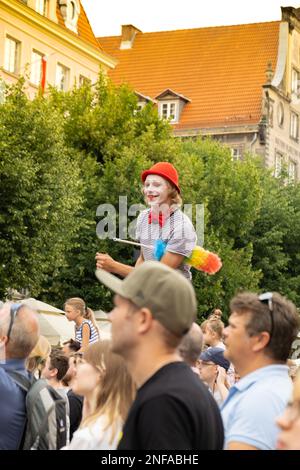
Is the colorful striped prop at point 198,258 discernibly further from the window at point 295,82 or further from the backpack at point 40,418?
the window at point 295,82

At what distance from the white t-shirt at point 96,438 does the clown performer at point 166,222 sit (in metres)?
2.80

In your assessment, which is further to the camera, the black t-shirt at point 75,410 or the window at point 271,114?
the window at point 271,114

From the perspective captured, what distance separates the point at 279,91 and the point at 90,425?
6518 cm

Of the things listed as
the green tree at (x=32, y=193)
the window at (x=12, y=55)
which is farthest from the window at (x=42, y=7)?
the green tree at (x=32, y=193)

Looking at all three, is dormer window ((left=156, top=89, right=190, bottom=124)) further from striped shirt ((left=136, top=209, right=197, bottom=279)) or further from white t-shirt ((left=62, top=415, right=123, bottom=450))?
white t-shirt ((left=62, top=415, right=123, bottom=450))

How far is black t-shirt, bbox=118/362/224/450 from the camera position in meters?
4.49

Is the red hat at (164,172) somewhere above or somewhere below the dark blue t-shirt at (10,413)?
above

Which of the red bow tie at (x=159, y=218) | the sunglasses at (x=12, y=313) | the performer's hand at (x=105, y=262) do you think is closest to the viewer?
the sunglasses at (x=12, y=313)

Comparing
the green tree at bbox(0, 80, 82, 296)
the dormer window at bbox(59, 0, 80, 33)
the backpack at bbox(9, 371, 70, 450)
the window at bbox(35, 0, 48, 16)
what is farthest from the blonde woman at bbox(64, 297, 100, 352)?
the dormer window at bbox(59, 0, 80, 33)

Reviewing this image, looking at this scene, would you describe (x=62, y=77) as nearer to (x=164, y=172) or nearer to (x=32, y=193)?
(x=32, y=193)

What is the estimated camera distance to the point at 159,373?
4.71 m

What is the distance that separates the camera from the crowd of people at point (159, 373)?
4.59 metres

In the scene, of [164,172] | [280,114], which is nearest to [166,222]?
[164,172]
